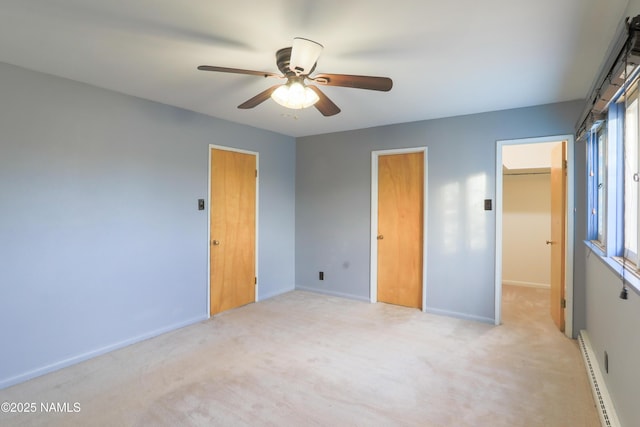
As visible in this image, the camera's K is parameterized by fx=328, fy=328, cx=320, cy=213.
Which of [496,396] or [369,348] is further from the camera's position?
[369,348]

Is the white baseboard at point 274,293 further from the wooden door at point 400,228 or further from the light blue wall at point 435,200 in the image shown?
the wooden door at point 400,228

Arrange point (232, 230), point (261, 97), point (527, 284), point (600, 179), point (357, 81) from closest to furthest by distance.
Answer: point (357, 81) → point (261, 97) → point (600, 179) → point (232, 230) → point (527, 284)

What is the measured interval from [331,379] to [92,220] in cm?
240

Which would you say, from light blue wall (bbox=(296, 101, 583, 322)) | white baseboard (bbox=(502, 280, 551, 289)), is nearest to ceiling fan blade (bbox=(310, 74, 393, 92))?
light blue wall (bbox=(296, 101, 583, 322))

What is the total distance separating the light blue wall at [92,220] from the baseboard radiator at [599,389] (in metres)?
3.54

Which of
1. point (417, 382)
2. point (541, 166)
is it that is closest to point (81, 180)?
point (417, 382)

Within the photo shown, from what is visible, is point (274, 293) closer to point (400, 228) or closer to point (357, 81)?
point (400, 228)

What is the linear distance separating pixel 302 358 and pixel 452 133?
2.93 metres

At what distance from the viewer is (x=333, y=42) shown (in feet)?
6.82

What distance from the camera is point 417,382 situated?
2.43 metres

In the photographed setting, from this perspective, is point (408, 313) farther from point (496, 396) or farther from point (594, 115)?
point (594, 115)

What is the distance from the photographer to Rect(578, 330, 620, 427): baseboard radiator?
6.26 ft

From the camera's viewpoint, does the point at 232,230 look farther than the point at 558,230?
Yes

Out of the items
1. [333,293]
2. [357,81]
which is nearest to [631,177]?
Result: [357,81]
